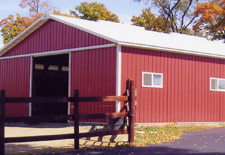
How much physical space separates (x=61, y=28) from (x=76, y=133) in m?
8.94

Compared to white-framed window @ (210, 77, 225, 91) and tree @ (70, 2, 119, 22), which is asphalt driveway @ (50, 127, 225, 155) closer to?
white-framed window @ (210, 77, 225, 91)

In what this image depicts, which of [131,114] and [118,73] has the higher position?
[118,73]

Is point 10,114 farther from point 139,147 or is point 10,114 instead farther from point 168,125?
point 139,147

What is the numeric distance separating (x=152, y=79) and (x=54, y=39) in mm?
5137

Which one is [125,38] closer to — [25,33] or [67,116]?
[25,33]

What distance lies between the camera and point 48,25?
18.6 metres

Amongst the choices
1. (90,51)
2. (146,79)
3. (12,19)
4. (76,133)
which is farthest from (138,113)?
(12,19)

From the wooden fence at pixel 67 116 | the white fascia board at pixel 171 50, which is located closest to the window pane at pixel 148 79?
the white fascia board at pixel 171 50

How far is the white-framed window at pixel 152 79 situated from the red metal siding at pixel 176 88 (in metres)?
0.17

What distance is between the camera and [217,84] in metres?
18.8

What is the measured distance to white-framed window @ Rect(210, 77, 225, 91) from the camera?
61.1 ft

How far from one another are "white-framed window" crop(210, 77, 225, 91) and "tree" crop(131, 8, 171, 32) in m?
25.2

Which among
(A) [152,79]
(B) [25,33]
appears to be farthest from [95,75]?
(B) [25,33]

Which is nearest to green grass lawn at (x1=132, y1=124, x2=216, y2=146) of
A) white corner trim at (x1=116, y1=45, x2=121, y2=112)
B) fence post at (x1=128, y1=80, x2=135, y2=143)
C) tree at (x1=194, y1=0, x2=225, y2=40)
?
fence post at (x1=128, y1=80, x2=135, y2=143)
